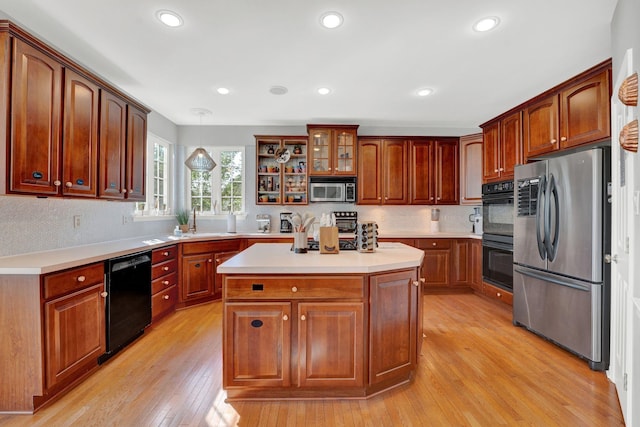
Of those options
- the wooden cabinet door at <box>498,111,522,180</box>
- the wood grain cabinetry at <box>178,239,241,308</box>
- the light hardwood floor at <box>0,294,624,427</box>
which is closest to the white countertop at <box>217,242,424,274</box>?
the light hardwood floor at <box>0,294,624,427</box>

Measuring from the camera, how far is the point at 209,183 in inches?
205

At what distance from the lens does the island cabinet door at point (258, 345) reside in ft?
6.63

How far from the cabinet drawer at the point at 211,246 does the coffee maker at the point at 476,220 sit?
375 cm

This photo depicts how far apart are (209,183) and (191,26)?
312cm

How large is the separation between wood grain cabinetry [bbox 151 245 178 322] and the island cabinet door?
1.74 meters

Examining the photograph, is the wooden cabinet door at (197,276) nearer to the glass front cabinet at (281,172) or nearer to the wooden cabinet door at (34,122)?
the glass front cabinet at (281,172)

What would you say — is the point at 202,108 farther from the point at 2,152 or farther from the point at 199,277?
the point at 2,152

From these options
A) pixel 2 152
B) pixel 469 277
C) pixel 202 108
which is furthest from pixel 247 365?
pixel 469 277

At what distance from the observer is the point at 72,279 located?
2.18 m

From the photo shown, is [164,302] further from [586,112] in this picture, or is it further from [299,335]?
[586,112]

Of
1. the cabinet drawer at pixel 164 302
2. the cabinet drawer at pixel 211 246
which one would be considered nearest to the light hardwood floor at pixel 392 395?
the cabinet drawer at pixel 164 302

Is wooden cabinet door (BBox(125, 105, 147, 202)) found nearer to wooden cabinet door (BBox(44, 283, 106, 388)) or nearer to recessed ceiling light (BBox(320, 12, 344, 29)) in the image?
wooden cabinet door (BBox(44, 283, 106, 388))

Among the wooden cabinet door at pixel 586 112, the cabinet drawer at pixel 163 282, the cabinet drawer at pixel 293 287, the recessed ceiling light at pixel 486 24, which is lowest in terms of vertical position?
the cabinet drawer at pixel 163 282

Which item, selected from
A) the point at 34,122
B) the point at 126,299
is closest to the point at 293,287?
the point at 126,299
